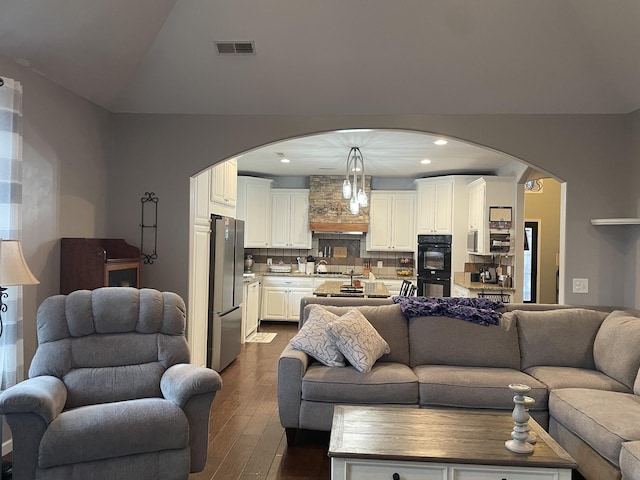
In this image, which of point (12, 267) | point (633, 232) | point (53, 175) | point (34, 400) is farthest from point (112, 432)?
point (633, 232)

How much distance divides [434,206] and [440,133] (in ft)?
12.6

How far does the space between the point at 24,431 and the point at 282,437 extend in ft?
5.61

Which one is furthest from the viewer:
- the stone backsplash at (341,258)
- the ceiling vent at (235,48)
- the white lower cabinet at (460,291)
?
the stone backsplash at (341,258)

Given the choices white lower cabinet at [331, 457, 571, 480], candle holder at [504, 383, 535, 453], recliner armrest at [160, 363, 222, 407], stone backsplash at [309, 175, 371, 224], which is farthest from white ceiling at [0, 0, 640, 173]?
stone backsplash at [309, 175, 371, 224]

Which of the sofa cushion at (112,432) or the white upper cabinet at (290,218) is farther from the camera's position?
the white upper cabinet at (290,218)

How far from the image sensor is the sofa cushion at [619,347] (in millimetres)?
3137

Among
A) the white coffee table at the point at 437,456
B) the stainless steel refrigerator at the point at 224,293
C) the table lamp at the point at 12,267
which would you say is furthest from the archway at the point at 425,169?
the white coffee table at the point at 437,456

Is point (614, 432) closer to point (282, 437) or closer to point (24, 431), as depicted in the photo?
point (282, 437)

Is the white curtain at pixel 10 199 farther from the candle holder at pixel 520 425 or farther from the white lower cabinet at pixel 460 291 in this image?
the white lower cabinet at pixel 460 291

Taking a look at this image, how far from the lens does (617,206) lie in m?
3.95

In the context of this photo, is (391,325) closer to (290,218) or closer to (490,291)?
(490,291)

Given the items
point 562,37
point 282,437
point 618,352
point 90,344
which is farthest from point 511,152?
point 90,344

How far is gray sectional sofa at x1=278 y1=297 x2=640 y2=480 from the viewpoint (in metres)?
2.65

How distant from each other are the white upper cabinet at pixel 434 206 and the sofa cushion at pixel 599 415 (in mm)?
4638
